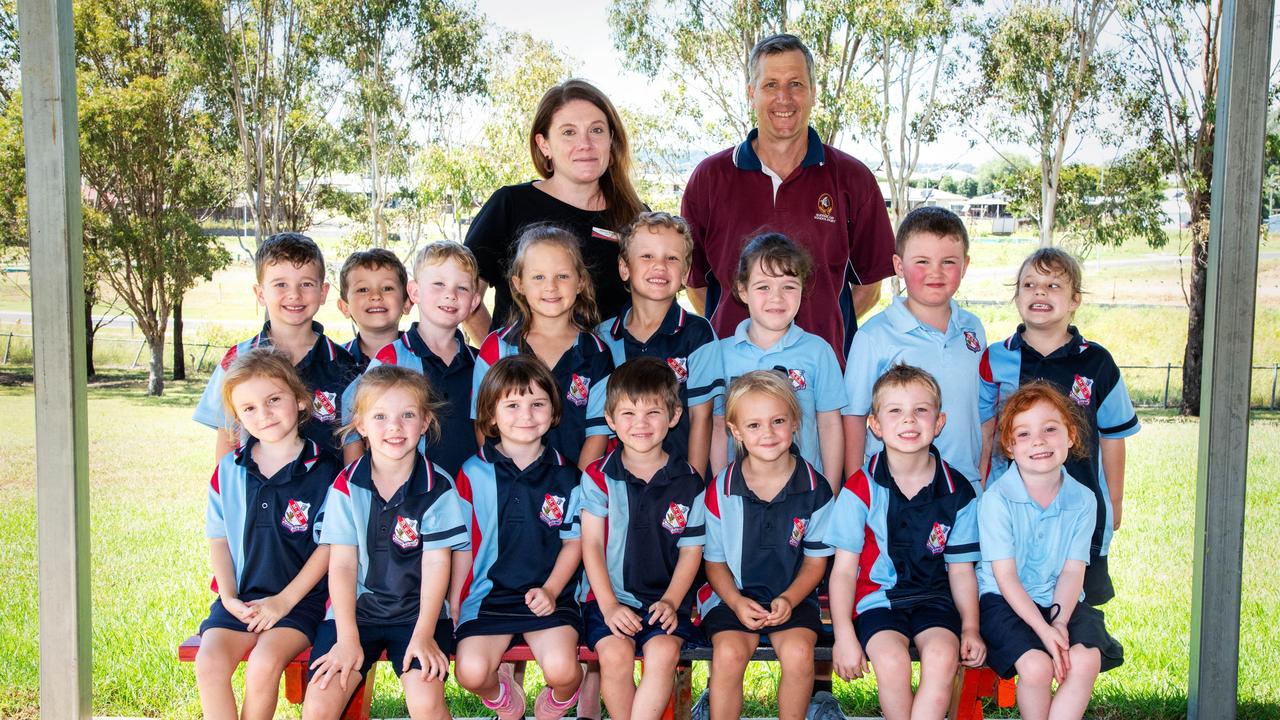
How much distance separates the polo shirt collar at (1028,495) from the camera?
2773 millimetres

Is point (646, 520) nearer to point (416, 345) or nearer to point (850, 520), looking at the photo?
point (850, 520)

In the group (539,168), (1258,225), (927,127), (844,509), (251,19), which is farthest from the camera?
(927,127)

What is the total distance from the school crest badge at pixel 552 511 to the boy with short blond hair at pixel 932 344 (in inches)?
39.4

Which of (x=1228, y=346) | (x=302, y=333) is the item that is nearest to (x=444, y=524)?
(x=302, y=333)

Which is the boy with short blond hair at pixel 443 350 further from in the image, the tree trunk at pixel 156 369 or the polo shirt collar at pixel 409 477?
the tree trunk at pixel 156 369

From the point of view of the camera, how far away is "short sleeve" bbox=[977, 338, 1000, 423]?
313 centimetres

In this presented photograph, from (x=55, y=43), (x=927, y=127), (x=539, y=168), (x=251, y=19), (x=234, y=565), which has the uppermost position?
(x=251, y=19)

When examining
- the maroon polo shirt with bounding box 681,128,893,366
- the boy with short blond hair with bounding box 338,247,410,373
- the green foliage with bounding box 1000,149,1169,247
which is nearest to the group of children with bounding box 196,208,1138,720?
the boy with short blond hair with bounding box 338,247,410,373

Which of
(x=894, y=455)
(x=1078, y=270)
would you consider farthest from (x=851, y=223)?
(x=894, y=455)

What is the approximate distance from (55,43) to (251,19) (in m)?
5.05

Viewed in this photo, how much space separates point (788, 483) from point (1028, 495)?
70 centimetres

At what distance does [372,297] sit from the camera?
329 cm

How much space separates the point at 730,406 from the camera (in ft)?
9.48

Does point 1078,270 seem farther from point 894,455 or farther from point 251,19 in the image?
point 251,19
